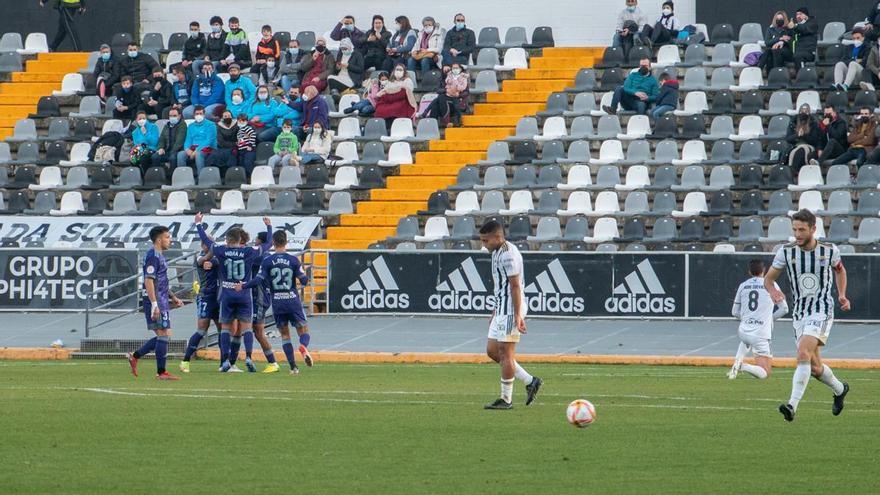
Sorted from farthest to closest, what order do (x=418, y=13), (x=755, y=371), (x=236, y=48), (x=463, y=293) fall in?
(x=418, y=13), (x=236, y=48), (x=463, y=293), (x=755, y=371)

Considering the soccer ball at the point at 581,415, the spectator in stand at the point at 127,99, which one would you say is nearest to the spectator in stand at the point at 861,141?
the spectator in stand at the point at 127,99

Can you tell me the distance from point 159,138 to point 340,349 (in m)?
11.0

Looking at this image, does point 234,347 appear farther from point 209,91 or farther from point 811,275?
point 209,91

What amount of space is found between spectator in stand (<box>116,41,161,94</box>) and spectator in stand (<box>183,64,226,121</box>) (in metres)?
1.88

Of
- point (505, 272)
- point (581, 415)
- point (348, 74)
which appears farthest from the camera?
point (348, 74)

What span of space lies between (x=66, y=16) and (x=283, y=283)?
20278mm

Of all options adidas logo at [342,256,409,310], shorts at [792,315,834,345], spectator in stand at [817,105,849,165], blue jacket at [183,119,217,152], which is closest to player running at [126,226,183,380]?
adidas logo at [342,256,409,310]

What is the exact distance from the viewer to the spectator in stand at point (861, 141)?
30.2 m

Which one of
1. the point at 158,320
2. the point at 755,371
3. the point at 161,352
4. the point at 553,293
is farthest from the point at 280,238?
the point at 553,293

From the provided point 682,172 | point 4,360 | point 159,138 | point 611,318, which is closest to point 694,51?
point 682,172

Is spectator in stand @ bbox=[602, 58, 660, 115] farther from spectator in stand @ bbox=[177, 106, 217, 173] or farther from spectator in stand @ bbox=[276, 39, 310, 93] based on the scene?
spectator in stand @ bbox=[177, 106, 217, 173]

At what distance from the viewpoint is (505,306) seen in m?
16.2

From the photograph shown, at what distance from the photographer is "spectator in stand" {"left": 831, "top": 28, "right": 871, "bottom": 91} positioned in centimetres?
3195

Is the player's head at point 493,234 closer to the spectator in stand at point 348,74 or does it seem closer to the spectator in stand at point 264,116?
the spectator in stand at point 264,116
